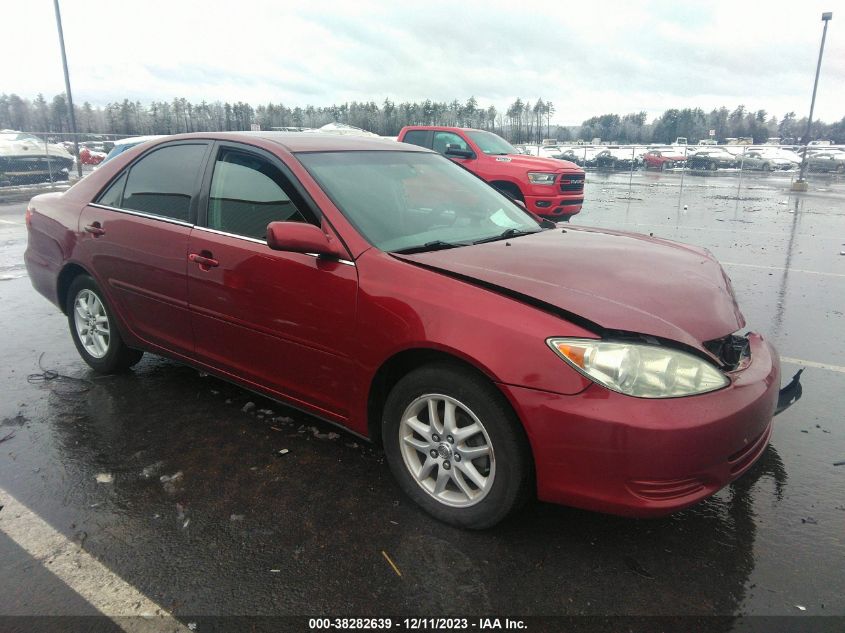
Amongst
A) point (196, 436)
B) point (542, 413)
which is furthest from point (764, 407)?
point (196, 436)

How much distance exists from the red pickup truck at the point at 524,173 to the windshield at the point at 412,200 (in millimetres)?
7057

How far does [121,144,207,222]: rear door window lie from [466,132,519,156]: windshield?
28.4 feet

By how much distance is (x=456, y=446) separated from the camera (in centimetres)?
254

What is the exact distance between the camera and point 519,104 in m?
100

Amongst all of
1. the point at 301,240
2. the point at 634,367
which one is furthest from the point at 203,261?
the point at 634,367

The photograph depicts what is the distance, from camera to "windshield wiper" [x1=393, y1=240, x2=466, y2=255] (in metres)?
2.87

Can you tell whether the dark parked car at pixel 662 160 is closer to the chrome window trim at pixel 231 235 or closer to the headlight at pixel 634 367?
the chrome window trim at pixel 231 235

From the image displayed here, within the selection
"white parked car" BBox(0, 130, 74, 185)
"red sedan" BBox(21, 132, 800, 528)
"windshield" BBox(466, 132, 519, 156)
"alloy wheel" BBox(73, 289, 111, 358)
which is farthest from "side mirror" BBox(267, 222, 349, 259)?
"white parked car" BBox(0, 130, 74, 185)

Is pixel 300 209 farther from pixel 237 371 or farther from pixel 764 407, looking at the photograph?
pixel 764 407

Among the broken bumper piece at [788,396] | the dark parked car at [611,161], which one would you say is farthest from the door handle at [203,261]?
the dark parked car at [611,161]

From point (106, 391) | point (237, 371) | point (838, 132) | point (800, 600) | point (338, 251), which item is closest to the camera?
point (800, 600)

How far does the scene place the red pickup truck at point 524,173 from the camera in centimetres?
1101

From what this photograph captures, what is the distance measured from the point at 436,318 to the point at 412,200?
1.13m

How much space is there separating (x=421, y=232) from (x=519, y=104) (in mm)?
104622
